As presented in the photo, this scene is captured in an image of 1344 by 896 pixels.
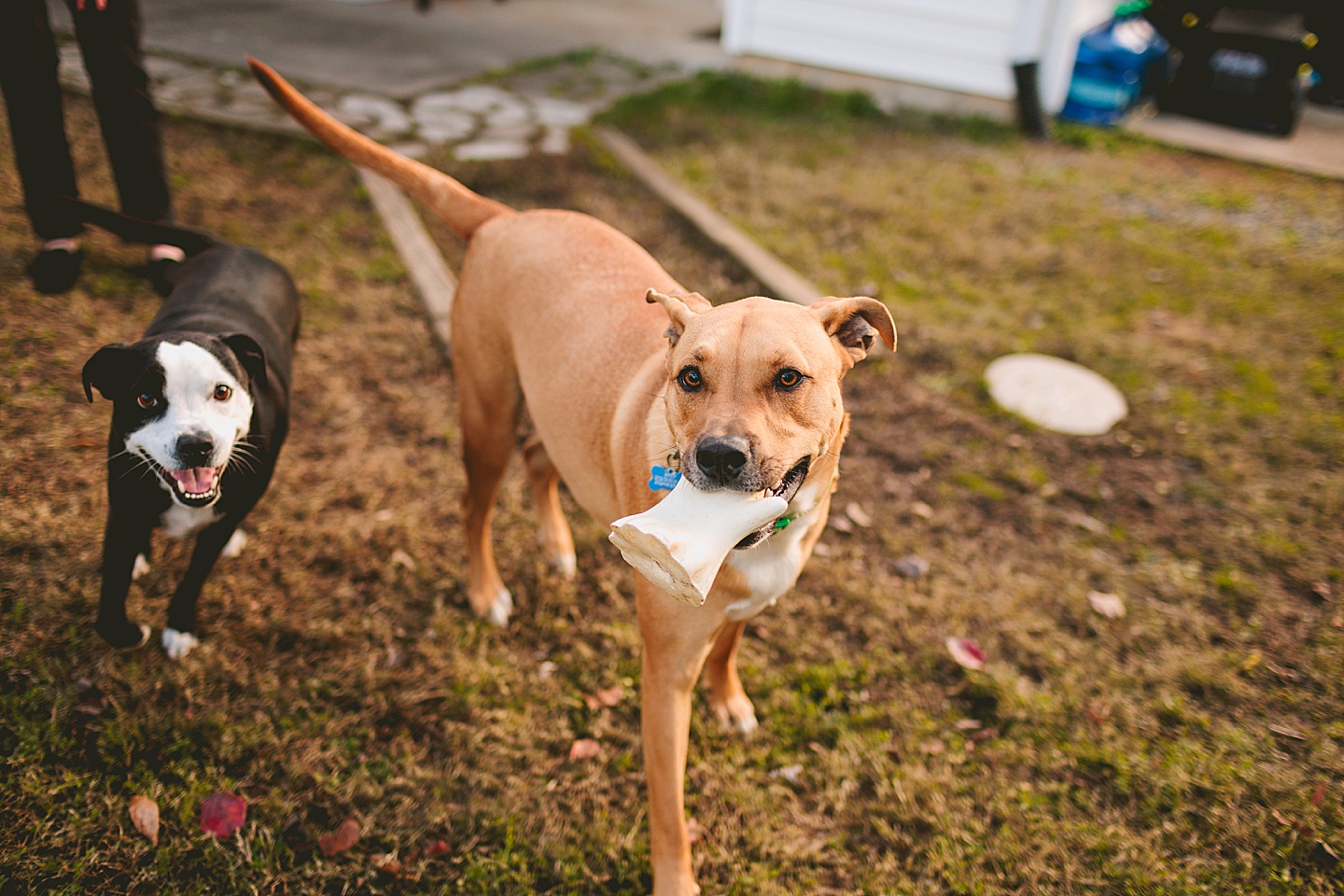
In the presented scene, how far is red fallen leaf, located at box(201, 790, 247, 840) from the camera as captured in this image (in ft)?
8.12

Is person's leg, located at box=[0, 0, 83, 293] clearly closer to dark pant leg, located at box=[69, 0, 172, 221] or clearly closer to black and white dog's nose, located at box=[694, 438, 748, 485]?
dark pant leg, located at box=[69, 0, 172, 221]

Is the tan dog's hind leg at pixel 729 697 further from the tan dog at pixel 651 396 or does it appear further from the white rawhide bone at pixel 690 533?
the white rawhide bone at pixel 690 533

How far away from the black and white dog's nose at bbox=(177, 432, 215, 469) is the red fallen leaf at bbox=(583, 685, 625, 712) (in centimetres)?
158

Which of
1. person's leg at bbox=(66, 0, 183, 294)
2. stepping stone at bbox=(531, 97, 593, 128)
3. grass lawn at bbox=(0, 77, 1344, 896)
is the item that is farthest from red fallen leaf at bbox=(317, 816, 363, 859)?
stepping stone at bbox=(531, 97, 593, 128)

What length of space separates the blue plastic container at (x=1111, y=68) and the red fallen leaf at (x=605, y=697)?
1023cm

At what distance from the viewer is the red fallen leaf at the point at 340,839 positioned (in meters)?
2.49

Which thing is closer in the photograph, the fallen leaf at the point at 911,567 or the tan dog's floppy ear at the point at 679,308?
the tan dog's floppy ear at the point at 679,308

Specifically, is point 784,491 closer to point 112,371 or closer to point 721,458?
point 721,458

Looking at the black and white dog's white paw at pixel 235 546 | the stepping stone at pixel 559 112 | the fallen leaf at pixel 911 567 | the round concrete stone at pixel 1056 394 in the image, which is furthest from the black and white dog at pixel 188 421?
the stepping stone at pixel 559 112

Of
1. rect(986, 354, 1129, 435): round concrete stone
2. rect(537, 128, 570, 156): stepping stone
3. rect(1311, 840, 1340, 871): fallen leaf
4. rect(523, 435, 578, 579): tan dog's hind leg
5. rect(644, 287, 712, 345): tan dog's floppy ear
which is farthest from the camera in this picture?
rect(537, 128, 570, 156): stepping stone

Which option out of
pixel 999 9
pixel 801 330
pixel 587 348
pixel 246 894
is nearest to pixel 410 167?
pixel 587 348

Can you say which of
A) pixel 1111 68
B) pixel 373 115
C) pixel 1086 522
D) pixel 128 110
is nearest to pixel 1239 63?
pixel 1111 68

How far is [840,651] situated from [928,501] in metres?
1.23

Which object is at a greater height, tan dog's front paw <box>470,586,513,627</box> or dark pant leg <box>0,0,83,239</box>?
dark pant leg <box>0,0,83,239</box>
